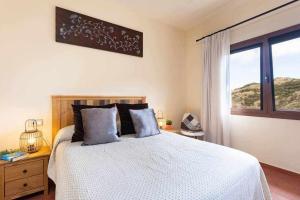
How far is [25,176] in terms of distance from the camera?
1.68 m

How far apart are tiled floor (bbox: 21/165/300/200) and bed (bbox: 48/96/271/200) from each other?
379mm

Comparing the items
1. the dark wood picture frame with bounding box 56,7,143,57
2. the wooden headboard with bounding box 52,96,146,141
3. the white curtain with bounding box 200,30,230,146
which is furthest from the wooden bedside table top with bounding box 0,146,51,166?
the white curtain with bounding box 200,30,230,146

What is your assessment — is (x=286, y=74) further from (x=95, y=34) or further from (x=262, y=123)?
(x=95, y=34)

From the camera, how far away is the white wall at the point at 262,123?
2189mm

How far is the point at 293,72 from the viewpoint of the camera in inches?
88.4

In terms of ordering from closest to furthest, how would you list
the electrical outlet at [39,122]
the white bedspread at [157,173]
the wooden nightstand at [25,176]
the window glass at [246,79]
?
the white bedspread at [157,173]
the wooden nightstand at [25,176]
the electrical outlet at [39,122]
the window glass at [246,79]

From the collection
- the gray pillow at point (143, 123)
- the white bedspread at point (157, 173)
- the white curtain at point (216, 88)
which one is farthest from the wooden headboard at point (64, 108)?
the white curtain at point (216, 88)

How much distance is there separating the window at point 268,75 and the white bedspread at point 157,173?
1419 mm

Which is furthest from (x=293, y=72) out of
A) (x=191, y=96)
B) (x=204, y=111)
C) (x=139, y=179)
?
(x=139, y=179)

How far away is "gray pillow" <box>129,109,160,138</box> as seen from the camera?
2121mm

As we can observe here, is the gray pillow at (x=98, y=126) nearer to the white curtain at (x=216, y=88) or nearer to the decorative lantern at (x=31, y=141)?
the decorative lantern at (x=31, y=141)

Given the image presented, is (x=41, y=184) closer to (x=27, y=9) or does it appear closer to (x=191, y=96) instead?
(x=27, y=9)

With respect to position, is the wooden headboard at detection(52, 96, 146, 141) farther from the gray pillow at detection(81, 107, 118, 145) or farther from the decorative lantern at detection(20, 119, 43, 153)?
the gray pillow at detection(81, 107, 118, 145)

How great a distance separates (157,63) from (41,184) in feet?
8.25
